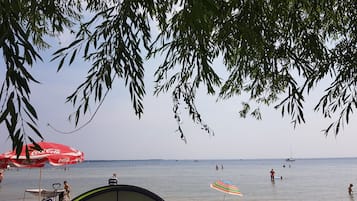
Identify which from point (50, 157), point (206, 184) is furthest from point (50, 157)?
point (206, 184)

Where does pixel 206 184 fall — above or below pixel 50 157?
below

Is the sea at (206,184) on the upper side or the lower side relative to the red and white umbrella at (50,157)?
lower

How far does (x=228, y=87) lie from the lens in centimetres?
434

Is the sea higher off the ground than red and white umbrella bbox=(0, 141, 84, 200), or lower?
lower

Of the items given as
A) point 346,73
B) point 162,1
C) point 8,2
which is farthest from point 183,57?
point 8,2

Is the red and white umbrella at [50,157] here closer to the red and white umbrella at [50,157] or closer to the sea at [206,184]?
the red and white umbrella at [50,157]

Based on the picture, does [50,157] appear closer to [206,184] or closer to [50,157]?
[50,157]

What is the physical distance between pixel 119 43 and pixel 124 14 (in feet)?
0.44

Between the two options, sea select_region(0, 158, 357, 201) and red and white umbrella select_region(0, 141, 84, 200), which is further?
sea select_region(0, 158, 357, 201)

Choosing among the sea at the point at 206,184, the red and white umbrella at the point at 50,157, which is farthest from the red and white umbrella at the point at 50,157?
the sea at the point at 206,184

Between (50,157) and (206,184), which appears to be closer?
(50,157)

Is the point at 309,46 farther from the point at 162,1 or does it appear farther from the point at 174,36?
the point at 162,1

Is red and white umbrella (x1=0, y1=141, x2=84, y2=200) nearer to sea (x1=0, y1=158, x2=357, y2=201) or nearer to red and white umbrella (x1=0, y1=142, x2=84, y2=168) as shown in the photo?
red and white umbrella (x1=0, y1=142, x2=84, y2=168)

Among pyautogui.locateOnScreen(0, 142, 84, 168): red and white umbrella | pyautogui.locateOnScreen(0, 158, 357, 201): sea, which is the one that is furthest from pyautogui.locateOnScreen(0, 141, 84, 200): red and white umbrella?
pyautogui.locateOnScreen(0, 158, 357, 201): sea
